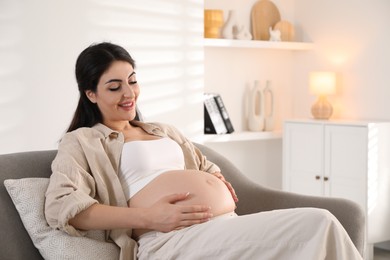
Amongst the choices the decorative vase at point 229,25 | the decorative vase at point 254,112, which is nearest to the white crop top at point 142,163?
the decorative vase at point 229,25

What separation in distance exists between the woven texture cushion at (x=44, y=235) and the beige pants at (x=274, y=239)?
9.6 inches

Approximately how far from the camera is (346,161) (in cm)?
468

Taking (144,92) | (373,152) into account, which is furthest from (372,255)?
(144,92)

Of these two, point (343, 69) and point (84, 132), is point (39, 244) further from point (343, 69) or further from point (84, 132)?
point (343, 69)

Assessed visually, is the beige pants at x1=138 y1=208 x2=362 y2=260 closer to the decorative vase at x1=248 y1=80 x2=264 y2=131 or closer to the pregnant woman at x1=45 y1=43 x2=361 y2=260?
the pregnant woman at x1=45 y1=43 x2=361 y2=260

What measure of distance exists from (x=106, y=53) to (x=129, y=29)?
4.68 feet

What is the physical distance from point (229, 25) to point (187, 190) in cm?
282

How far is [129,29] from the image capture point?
399cm

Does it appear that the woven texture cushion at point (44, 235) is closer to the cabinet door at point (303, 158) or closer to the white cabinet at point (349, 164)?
the white cabinet at point (349, 164)

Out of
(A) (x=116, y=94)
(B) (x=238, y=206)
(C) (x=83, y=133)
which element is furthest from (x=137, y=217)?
(B) (x=238, y=206)

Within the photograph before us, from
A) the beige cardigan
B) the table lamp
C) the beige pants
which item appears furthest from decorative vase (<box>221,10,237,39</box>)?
the beige pants

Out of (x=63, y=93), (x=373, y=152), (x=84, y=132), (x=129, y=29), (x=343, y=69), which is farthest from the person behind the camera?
(x=343, y=69)

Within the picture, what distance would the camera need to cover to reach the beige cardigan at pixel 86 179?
7.38ft

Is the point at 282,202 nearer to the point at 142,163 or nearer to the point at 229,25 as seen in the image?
the point at 142,163
